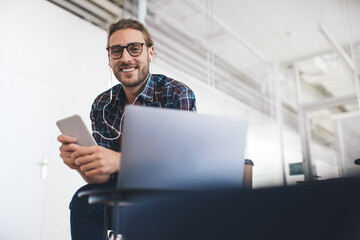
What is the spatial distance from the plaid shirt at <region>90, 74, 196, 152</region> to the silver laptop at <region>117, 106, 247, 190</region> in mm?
587

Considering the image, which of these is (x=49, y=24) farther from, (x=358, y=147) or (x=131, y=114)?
(x=358, y=147)

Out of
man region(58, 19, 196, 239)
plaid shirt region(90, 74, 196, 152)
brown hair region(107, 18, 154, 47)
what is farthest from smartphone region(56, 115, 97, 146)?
brown hair region(107, 18, 154, 47)

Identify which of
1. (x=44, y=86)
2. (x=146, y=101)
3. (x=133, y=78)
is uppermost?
(x=44, y=86)

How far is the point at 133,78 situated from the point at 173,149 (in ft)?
2.87

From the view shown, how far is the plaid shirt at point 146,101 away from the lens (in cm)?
147

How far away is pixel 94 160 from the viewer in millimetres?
948

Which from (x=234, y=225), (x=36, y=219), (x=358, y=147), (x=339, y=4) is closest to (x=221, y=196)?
(x=234, y=225)

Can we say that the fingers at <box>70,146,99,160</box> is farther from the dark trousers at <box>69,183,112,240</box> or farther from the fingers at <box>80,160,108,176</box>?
the dark trousers at <box>69,183,112,240</box>

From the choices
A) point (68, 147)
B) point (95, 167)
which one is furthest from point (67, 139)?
point (95, 167)

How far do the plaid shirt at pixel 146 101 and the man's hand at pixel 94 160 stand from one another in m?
0.54

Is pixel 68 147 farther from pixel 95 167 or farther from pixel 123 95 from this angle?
pixel 123 95

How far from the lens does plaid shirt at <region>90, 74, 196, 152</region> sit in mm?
1468

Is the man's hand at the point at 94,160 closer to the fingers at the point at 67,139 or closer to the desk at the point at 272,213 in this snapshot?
the fingers at the point at 67,139

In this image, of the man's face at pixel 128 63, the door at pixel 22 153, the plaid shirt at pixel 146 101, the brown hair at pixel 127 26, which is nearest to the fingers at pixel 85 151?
the plaid shirt at pixel 146 101
